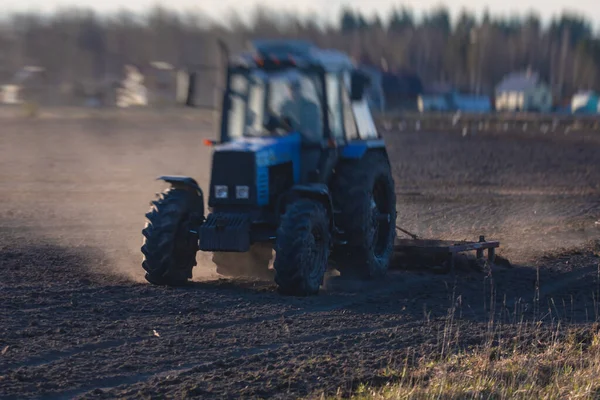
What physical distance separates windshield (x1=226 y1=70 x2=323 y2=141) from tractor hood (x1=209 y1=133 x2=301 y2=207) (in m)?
0.51

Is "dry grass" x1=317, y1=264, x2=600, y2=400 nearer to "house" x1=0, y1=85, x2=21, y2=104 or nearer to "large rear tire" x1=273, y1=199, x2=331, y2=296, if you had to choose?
"large rear tire" x1=273, y1=199, x2=331, y2=296

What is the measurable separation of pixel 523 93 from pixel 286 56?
3126 inches

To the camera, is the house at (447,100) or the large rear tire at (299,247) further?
the house at (447,100)

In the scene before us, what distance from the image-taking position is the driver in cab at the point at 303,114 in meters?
11.5

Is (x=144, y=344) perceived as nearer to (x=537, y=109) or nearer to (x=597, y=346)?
(x=597, y=346)

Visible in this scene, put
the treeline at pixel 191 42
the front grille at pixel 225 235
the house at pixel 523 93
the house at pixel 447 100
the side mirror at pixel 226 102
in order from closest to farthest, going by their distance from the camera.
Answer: the front grille at pixel 225 235
the side mirror at pixel 226 102
the treeline at pixel 191 42
the house at pixel 447 100
the house at pixel 523 93

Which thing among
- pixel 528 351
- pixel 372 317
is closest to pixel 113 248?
pixel 372 317

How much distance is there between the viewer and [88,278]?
1164cm

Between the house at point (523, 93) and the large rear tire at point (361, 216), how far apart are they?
75.6 meters

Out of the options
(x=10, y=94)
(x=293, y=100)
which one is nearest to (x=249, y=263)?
(x=293, y=100)

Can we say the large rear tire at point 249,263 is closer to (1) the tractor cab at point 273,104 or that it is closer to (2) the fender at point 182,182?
(2) the fender at point 182,182

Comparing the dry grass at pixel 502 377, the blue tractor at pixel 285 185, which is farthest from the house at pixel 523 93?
the dry grass at pixel 502 377

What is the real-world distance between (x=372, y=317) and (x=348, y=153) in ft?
8.91

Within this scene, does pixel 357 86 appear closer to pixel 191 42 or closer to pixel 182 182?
pixel 182 182
